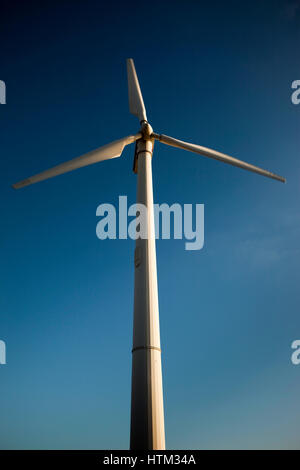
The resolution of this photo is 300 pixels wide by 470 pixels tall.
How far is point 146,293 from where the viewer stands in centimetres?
1331

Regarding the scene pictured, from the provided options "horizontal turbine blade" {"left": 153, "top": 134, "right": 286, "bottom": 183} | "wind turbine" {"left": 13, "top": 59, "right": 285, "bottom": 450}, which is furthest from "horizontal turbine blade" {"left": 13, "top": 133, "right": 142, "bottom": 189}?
"horizontal turbine blade" {"left": 153, "top": 134, "right": 286, "bottom": 183}

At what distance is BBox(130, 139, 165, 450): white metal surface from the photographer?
10.6m

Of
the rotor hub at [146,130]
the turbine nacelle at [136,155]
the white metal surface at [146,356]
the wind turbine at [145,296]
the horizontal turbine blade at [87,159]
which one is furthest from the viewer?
the rotor hub at [146,130]

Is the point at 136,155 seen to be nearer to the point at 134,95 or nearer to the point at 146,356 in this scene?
the point at 134,95

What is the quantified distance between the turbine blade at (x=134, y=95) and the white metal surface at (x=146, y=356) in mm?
9428

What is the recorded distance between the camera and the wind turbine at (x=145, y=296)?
1073 cm

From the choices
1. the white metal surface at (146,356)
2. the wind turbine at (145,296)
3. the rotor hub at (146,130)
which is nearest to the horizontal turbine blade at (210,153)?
the wind turbine at (145,296)

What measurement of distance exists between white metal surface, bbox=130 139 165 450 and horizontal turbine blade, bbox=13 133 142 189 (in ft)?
14.4

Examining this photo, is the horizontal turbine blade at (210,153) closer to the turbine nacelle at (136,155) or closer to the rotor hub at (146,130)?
the turbine nacelle at (136,155)

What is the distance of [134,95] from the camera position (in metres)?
23.8

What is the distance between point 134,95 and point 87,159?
9.24 m
